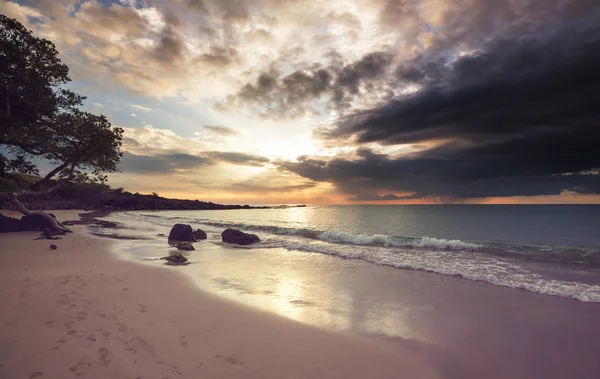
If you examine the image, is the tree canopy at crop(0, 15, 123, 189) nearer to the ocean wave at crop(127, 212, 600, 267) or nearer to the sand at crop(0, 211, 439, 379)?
the sand at crop(0, 211, 439, 379)

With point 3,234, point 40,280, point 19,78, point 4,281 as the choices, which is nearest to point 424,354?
point 40,280

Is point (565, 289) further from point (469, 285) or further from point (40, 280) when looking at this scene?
point (40, 280)

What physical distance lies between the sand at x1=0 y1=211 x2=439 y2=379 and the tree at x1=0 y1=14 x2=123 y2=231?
36.3ft

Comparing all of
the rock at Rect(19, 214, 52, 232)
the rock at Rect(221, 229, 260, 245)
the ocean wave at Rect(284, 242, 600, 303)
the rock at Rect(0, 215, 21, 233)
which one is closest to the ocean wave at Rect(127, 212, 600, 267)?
the ocean wave at Rect(284, 242, 600, 303)

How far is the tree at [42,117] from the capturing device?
46.1 ft

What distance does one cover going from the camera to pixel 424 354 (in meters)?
5.53

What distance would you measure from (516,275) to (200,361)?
14.5m

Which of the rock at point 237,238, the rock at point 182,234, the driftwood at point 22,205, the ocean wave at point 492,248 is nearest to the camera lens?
the ocean wave at point 492,248

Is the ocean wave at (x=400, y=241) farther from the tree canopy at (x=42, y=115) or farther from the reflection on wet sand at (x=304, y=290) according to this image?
the tree canopy at (x=42, y=115)

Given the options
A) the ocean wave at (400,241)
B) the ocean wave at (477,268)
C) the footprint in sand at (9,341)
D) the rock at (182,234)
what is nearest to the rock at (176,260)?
the ocean wave at (477,268)

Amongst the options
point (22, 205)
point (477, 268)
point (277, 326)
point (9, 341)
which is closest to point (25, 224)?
point (22, 205)

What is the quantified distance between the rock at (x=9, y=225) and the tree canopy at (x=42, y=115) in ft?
21.6

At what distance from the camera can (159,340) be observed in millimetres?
Answer: 5262

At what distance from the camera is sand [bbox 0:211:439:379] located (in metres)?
4.30
